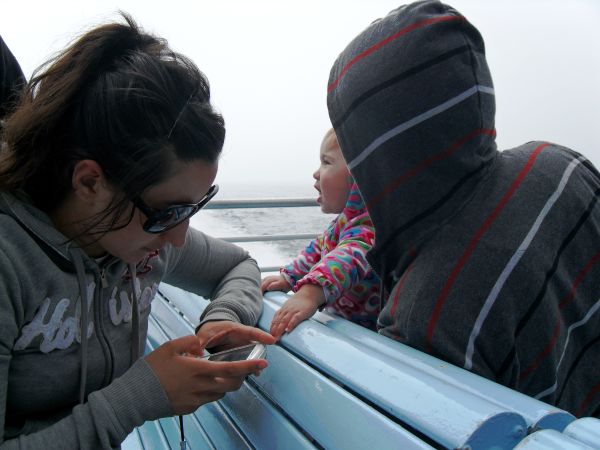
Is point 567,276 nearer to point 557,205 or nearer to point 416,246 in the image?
point 557,205

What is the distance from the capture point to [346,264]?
1385 millimetres

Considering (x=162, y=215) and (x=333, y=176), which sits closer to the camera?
(x=162, y=215)

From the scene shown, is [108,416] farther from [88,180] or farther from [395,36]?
[395,36]

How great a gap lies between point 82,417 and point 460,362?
2.20ft

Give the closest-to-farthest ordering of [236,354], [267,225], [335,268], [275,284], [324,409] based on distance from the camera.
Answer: [324,409] → [236,354] → [335,268] → [275,284] → [267,225]

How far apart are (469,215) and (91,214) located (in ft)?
2.34

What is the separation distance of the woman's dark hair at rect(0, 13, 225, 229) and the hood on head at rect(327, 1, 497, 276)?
0.32 metres

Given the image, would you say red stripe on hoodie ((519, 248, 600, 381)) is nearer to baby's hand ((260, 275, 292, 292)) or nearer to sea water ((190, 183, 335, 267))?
baby's hand ((260, 275, 292, 292))

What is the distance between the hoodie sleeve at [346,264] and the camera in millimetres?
1321

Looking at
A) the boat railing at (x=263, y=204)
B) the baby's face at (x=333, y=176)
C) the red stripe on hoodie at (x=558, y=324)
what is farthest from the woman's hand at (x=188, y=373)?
the boat railing at (x=263, y=204)

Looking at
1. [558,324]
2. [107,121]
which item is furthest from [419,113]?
[107,121]

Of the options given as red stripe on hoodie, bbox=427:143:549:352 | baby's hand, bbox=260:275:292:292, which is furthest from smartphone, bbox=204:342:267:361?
baby's hand, bbox=260:275:292:292

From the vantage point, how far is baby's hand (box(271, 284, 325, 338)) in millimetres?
1132

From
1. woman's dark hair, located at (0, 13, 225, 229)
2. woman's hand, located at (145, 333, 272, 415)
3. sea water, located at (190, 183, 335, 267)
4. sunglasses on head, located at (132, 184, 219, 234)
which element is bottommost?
sea water, located at (190, 183, 335, 267)
